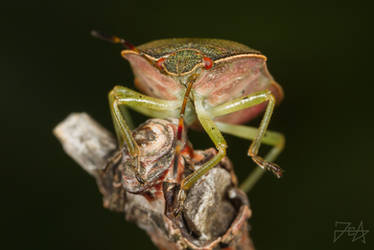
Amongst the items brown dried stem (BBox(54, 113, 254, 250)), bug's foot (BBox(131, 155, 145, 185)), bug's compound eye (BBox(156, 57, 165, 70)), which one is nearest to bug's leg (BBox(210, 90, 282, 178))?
brown dried stem (BBox(54, 113, 254, 250))

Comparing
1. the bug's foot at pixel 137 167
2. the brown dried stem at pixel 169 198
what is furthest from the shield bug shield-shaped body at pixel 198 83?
the bug's foot at pixel 137 167

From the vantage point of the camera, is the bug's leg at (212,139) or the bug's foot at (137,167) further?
the bug's leg at (212,139)

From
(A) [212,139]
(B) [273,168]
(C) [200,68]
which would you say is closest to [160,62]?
(C) [200,68]

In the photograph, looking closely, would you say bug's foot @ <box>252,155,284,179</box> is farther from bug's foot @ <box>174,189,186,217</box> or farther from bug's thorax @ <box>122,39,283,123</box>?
bug's foot @ <box>174,189,186,217</box>

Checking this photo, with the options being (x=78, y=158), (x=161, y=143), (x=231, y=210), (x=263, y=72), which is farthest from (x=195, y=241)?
(x=263, y=72)

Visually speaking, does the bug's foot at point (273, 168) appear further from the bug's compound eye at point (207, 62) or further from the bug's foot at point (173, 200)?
the bug's foot at point (173, 200)

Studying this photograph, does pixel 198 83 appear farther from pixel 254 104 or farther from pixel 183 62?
pixel 254 104
